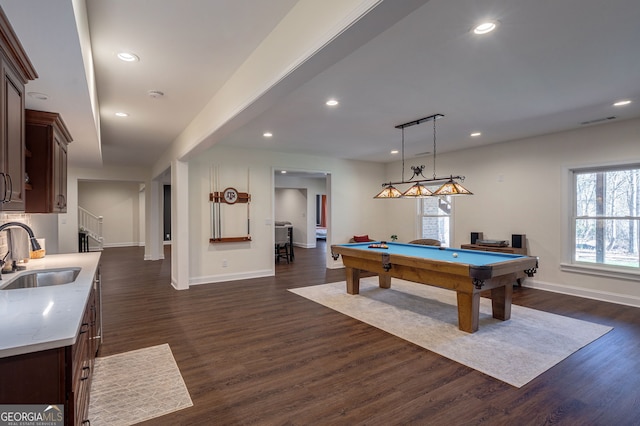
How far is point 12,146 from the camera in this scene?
1850 millimetres

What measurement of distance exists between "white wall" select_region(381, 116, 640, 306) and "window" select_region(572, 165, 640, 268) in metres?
0.20

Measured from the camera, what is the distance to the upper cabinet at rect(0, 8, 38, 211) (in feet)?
5.31

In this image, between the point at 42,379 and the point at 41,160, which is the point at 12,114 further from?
the point at 42,379

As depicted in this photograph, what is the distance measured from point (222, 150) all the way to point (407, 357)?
502 centimetres

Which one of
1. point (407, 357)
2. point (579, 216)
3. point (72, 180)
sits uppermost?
point (72, 180)

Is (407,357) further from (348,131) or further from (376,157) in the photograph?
(376,157)

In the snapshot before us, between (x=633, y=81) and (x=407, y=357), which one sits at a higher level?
(x=633, y=81)

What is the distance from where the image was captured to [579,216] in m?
5.30

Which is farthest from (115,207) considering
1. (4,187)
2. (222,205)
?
(4,187)

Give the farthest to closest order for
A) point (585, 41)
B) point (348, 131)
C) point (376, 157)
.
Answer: point (376, 157) → point (348, 131) → point (585, 41)

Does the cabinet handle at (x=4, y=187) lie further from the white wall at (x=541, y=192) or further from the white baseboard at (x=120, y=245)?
the white baseboard at (x=120, y=245)

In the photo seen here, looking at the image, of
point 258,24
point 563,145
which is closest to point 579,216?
point 563,145

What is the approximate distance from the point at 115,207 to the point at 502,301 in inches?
511

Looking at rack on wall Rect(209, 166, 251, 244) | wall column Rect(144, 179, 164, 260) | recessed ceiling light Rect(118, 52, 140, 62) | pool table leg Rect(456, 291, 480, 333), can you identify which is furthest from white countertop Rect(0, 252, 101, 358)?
wall column Rect(144, 179, 164, 260)
